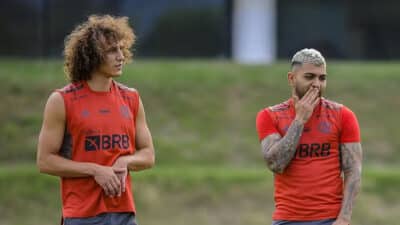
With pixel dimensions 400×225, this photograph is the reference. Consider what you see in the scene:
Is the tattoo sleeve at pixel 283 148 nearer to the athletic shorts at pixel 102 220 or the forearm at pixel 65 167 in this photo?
the athletic shorts at pixel 102 220

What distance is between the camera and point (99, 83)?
6051 millimetres

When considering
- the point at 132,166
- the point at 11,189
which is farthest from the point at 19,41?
the point at 132,166

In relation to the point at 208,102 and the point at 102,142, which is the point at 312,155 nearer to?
the point at 102,142

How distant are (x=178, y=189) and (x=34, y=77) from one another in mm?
4705

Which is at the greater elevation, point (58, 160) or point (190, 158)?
point (58, 160)

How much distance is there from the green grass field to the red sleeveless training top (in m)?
6.08

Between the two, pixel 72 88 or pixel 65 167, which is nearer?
pixel 65 167

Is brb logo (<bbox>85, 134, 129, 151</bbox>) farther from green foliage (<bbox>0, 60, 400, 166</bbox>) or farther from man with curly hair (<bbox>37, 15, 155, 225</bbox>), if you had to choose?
green foliage (<bbox>0, 60, 400, 166</bbox>)

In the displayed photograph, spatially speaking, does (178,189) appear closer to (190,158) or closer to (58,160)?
(190,158)

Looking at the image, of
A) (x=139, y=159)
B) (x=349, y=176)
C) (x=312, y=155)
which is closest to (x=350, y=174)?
(x=349, y=176)

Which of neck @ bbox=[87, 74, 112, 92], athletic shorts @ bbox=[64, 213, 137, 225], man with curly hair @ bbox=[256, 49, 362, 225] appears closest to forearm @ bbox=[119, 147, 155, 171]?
athletic shorts @ bbox=[64, 213, 137, 225]

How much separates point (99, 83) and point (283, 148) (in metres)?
1.15

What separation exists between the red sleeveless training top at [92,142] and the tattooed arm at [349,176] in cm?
125

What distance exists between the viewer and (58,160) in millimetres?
5918
